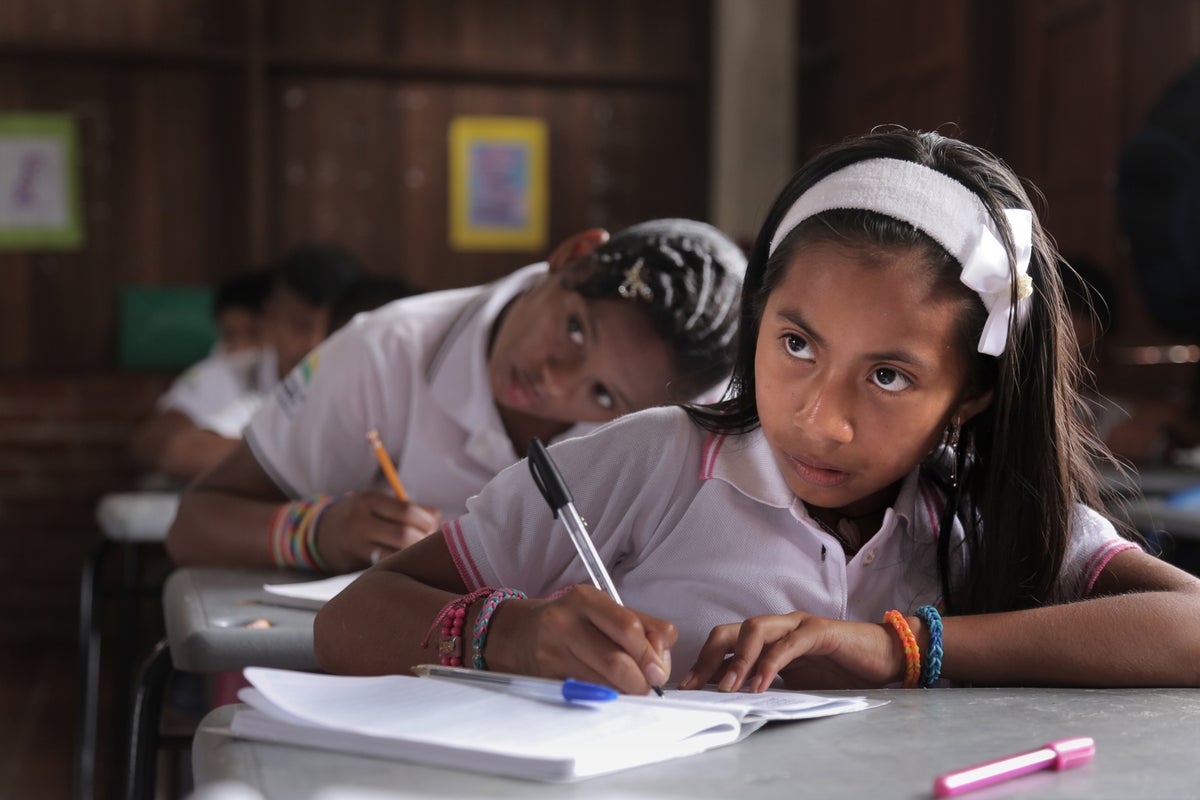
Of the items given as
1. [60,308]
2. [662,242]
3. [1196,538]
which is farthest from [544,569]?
[60,308]

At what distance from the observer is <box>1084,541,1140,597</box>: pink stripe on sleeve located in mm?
1182

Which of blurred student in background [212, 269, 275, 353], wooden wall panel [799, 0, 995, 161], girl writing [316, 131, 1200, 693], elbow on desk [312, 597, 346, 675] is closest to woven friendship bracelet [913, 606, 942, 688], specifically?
girl writing [316, 131, 1200, 693]

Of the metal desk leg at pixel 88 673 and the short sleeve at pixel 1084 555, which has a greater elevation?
the short sleeve at pixel 1084 555

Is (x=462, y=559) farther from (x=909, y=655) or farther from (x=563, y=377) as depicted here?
(x=563, y=377)

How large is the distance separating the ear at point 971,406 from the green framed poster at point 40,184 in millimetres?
4674

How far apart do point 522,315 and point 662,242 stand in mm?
233

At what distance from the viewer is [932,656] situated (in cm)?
105

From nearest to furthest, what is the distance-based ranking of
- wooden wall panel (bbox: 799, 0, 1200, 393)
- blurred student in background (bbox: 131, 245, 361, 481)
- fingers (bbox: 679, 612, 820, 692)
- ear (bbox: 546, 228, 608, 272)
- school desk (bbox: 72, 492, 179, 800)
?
1. fingers (bbox: 679, 612, 820, 692)
2. ear (bbox: 546, 228, 608, 272)
3. school desk (bbox: 72, 492, 179, 800)
4. blurred student in background (bbox: 131, 245, 361, 481)
5. wooden wall panel (bbox: 799, 0, 1200, 393)

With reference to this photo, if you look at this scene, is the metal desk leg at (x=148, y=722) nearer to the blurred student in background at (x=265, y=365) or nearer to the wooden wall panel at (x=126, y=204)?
the blurred student in background at (x=265, y=365)

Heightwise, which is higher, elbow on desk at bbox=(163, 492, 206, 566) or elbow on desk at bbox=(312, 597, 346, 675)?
elbow on desk at bbox=(312, 597, 346, 675)

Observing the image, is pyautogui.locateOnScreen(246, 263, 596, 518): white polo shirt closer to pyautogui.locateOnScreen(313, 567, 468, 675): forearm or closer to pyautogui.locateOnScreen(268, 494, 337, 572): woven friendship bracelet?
pyautogui.locateOnScreen(268, 494, 337, 572): woven friendship bracelet

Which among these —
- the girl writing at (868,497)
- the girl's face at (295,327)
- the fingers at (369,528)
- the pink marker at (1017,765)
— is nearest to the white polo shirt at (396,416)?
the fingers at (369,528)

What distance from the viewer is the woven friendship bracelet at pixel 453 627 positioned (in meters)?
1.00

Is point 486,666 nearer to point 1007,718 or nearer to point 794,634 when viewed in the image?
point 794,634
